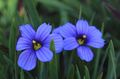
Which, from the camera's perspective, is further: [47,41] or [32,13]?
[32,13]

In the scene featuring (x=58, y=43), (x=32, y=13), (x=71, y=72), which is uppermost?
(x=32, y=13)

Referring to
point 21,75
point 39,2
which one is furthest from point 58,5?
point 21,75

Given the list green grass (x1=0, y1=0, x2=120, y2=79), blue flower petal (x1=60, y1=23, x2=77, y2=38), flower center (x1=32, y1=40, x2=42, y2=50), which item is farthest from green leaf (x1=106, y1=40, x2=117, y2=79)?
flower center (x1=32, y1=40, x2=42, y2=50)

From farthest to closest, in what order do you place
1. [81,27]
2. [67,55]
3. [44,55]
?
A: [67,55], [81,27], [44,55]

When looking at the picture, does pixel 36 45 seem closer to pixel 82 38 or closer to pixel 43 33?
pixel 43 33

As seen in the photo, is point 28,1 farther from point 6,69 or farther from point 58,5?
point 58,5

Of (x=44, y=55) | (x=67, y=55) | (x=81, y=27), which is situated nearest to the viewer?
(x=44, y=55)

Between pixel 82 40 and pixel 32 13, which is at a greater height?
pixel 32 13

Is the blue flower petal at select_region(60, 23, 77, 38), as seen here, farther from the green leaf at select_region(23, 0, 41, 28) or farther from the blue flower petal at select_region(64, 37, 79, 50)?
the green leaf at select_region(23, 0, 41, 28)

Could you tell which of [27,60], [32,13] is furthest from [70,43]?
[32,13]
